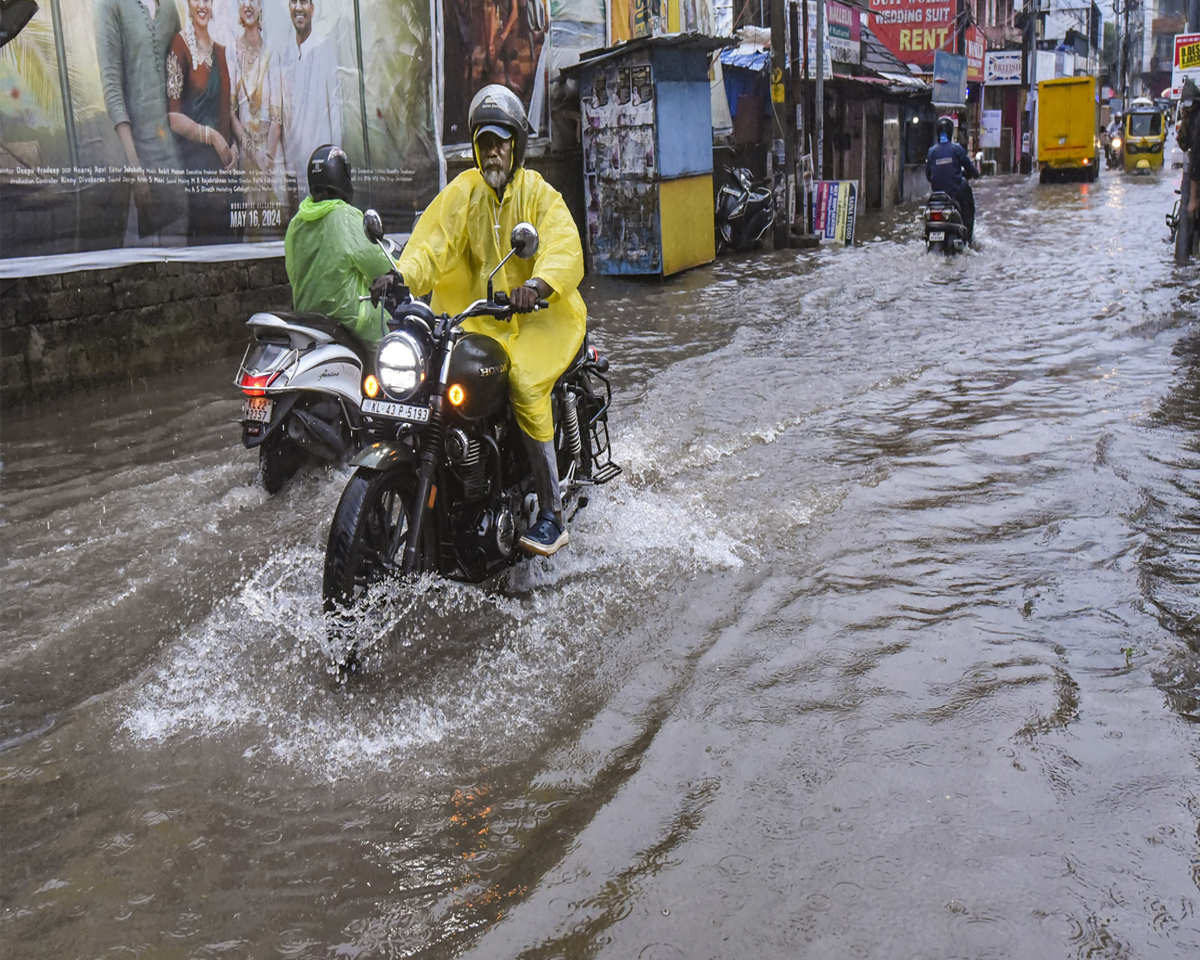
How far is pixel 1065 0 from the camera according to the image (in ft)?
183

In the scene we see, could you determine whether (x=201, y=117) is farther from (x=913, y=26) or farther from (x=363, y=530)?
(x=913, y=26)

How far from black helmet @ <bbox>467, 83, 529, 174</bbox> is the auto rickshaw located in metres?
42.2

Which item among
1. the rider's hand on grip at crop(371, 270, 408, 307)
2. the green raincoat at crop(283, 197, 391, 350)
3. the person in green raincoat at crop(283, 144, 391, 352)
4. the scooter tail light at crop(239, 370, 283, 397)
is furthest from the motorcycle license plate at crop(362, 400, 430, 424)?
the person in green raincoat at crop(283, 144, 391, 352)

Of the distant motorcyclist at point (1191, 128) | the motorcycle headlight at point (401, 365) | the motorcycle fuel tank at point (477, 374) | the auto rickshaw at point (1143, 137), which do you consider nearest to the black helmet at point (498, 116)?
the motorcycle fuel tank at point (477, 374)

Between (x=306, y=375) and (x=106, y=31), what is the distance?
4.86 meters

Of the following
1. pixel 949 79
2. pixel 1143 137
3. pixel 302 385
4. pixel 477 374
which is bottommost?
pixel 302 385

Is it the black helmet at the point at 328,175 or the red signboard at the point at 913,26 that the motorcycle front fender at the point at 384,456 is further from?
the red signboard at the point at 913,26

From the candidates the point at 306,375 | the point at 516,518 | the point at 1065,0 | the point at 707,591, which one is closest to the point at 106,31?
the point at 306,375

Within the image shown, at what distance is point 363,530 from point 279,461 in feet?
7.25

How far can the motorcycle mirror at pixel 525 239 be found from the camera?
3.73 meters

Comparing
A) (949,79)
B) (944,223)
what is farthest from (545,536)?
(949,79)

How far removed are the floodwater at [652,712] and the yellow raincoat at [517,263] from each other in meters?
0.90

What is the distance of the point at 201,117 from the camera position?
9297 mm

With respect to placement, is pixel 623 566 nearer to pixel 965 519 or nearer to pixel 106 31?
pixel 965 519
